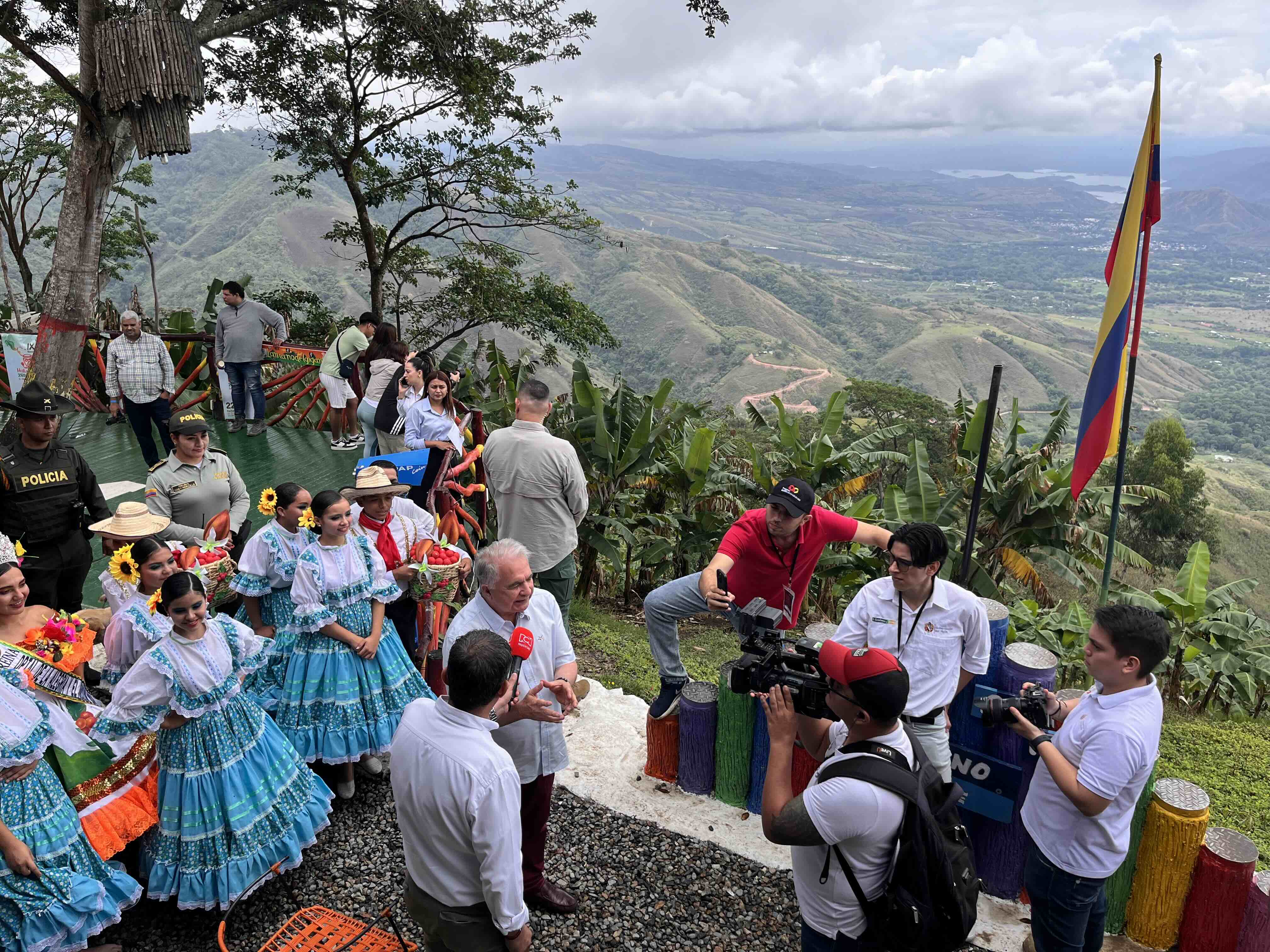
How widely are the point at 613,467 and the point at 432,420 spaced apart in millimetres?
2168

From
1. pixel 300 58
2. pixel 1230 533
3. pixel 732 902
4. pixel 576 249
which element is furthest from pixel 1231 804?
pixel 576 249

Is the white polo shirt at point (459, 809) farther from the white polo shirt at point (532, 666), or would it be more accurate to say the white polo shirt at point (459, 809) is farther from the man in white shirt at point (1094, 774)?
the man in white shirt at point (1094, 774)

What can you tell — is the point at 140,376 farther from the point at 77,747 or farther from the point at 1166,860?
the point at 1166,860

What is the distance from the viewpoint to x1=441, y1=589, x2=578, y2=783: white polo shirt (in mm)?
3154

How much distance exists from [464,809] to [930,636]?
196 centimetres

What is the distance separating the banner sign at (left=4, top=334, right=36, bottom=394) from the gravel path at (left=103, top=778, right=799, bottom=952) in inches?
250

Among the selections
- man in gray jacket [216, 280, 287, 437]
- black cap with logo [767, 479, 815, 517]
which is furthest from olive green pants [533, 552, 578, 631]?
man in gray jacket [216, 280, 287, 437]

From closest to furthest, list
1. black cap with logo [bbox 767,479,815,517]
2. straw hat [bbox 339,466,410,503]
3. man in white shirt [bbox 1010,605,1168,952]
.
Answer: man in white shirt [bbox 1010,605,1168,952]
black cap with logo [bbox 767,479,815,517]
straw hat [bbox 339,466,410,503]

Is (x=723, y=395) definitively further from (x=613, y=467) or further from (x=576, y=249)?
(x=613, y=467)

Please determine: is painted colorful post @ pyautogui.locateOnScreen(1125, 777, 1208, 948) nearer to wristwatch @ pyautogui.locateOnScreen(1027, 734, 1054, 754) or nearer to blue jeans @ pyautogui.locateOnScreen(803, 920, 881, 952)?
wristwatch @ pyautogui.locateOnScreen(1027, 734, 1054, 754)

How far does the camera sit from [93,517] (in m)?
4.87

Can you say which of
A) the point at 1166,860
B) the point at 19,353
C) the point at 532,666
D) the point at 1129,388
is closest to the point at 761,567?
the point at 532,666

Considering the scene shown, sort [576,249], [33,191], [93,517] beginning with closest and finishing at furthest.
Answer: [93,517], [33,191], [576,249]

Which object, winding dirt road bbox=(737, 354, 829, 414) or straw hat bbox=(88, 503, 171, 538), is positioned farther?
winding dirt road bbox=(737, 354, 829, 414)
